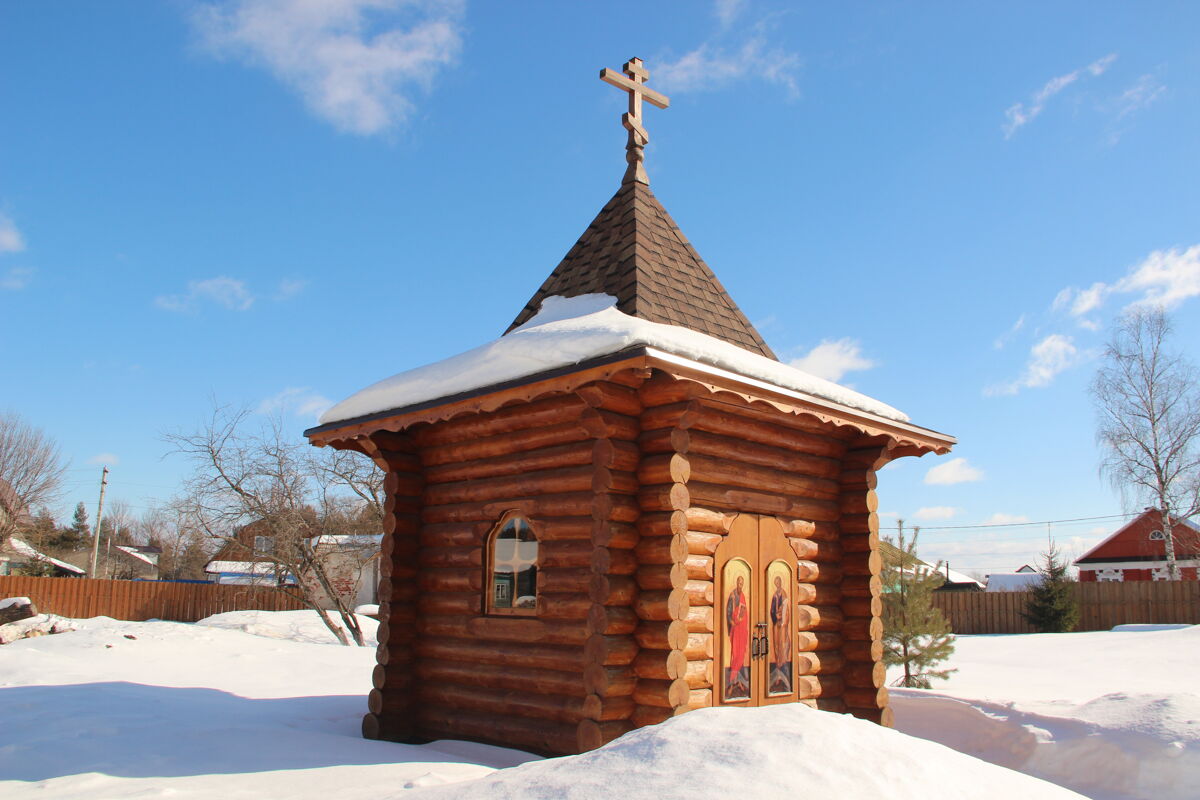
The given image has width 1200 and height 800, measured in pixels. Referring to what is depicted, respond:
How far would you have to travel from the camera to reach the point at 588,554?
24.2 ft

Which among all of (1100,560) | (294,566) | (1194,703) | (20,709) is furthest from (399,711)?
(1100,560)

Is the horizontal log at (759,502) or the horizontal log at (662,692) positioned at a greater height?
the horizontal log at (759,502)

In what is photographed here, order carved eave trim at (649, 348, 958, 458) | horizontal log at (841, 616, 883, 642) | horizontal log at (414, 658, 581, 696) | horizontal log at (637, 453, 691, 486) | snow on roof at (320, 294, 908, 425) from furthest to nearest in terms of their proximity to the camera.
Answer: horizontal log at (841, 616, 883, 642) → horizontal log at (414, 658, 581, 696) → horizontal log at (637, 453, 691, 486) → snow on roof at (320, 294, 908, 425) → carved eave trim at (649, 348, 958, 458)

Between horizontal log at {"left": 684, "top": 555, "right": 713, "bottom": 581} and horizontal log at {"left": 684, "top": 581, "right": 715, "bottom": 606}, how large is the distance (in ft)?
0.14

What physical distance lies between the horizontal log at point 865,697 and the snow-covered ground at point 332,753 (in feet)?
11.6

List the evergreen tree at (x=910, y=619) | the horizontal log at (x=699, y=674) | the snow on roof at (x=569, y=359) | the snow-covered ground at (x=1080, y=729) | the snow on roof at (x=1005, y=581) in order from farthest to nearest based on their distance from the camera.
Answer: the snow on roof at (x=1005, y=581) < the evergreen tree at (x=910, y=619) < the snow-covered ground at (x=1080, y=729) < the horizontal log at (x=699, y=674) < the snow on roof at (x=569, y=359)

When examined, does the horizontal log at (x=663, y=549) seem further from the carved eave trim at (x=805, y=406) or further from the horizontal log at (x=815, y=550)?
the horizontal log at (x=815, y=550)

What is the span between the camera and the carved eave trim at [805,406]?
21.3ft

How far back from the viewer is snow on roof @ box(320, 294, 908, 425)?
6.62m

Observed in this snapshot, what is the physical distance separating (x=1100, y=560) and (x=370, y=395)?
44.9m

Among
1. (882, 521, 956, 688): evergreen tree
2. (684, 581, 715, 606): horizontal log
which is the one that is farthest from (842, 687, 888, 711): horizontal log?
(882, 521, 956, 688): evergreen tree

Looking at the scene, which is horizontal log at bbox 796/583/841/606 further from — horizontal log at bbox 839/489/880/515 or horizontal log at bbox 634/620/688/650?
horizontal log at bbox 634/620/688/650

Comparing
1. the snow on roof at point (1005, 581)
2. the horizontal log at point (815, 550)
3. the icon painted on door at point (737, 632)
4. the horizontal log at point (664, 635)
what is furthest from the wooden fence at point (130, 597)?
the snow on roof at point (1005, 581)

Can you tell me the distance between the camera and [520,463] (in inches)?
323
